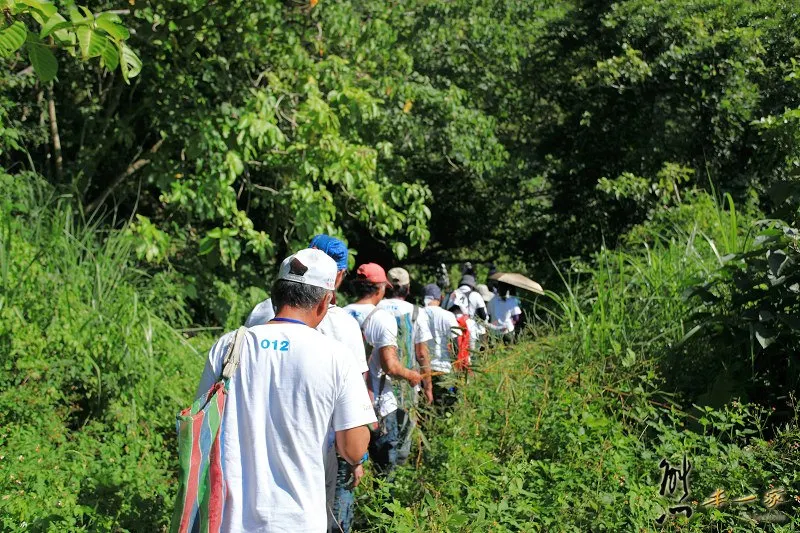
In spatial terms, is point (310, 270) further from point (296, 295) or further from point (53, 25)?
point (53, 25)

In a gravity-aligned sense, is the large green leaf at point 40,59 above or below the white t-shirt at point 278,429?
above

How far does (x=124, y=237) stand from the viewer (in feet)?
25.5

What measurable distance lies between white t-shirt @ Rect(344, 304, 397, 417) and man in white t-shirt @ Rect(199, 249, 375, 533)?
6.41 feet

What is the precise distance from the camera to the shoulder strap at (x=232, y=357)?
9.29 feet

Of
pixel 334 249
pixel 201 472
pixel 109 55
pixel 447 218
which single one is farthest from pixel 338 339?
pixel 447 218

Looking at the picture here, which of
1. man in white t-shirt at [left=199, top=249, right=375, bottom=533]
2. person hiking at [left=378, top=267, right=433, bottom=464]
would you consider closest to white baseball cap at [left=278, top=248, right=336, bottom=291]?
man in white t-shirt at [left=199, top=249, right=375, bottom=533]

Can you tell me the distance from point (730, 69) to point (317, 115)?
5.40 metres

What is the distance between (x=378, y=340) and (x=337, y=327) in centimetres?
94

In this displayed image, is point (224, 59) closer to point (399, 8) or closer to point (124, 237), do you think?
point (124, 237)

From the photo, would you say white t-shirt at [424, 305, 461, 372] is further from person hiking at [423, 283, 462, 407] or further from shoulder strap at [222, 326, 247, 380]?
shoulder strap at [222, 326, 247, 380]

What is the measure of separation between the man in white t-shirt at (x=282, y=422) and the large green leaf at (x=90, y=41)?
1345mm

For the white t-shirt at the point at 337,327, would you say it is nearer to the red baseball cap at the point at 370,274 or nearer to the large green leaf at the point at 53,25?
the red baseball cap at the point at 370,274

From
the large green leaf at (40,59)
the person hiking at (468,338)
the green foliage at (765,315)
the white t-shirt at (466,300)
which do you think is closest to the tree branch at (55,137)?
the white t-shirt at (466,300)

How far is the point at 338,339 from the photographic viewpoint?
4.00 meters
